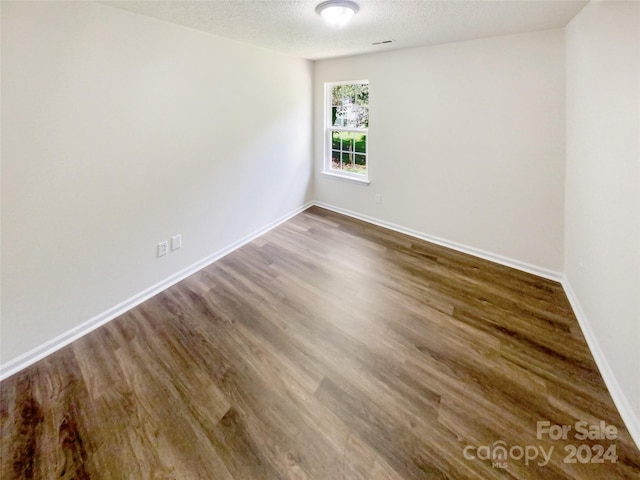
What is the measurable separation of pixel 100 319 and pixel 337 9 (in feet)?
9.62

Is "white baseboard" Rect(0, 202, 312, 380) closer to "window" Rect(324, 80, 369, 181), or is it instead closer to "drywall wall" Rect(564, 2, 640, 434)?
"window" Rect(324, 80, 369, 181)

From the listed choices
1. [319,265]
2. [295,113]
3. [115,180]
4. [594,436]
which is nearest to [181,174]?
[115,180]

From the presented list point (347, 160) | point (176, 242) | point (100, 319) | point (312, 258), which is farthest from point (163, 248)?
point (347, 160)

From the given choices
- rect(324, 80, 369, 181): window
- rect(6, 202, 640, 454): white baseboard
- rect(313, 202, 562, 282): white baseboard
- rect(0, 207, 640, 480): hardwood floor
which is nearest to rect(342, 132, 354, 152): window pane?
rect(324, 80, 369, 181): window

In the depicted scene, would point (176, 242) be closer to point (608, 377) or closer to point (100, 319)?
point (100, 319)

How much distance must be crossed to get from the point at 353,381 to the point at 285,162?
10.3ft

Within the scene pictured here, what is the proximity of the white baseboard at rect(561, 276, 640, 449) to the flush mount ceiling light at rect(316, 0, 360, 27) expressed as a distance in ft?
9.26

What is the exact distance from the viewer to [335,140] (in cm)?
453

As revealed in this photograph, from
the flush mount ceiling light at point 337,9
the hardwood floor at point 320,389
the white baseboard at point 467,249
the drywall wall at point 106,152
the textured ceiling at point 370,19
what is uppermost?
the textured ceiling at point 370,19

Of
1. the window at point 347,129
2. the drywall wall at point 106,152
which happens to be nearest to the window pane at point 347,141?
the window at point 347,129

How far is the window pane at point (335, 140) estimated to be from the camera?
14.7 feet

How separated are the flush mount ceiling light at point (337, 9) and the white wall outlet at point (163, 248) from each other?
2.33 m

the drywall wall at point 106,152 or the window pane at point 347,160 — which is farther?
the window pane at point 347,160

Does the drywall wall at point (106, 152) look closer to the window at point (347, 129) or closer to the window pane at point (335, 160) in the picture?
the window at point (347, 129)
